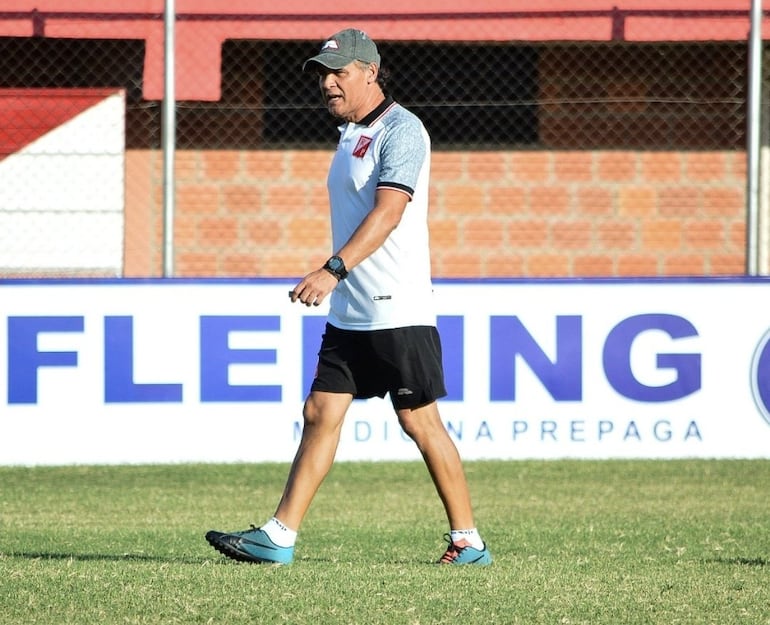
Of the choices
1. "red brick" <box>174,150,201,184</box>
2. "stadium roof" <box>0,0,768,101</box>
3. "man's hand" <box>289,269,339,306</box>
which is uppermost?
"stadium roof" <box>0,0,768,101</box>

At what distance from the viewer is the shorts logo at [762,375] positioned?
31.7 feet

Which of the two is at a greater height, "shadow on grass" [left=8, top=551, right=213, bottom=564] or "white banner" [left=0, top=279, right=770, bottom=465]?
"white banner" [left=0, top=279, right=770, bottom=465]

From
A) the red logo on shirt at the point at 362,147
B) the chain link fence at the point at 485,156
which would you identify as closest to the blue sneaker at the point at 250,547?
the red logo on shirt at the point at 362,147

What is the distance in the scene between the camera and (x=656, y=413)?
31.6ft

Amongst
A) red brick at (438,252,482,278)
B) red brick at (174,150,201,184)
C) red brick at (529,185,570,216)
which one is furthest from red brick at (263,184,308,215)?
red brick at (529,185,570,216)

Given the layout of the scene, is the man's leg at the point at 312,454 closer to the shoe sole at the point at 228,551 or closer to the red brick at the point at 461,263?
the shoe sole at the point at 228,551

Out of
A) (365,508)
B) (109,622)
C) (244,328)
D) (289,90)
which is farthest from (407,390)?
(289,90)

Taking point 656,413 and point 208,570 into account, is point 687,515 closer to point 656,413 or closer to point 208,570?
point 656,413

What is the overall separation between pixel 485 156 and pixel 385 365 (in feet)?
27.4

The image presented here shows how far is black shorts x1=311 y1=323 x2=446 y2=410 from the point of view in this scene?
5.61 meters

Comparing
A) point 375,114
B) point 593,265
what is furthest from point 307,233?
point 375,114

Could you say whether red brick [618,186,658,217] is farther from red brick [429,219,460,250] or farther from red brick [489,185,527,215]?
red brick [429,219,460,250]

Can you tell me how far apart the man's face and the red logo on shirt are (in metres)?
0.12

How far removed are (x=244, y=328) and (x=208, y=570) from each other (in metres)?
4.24
